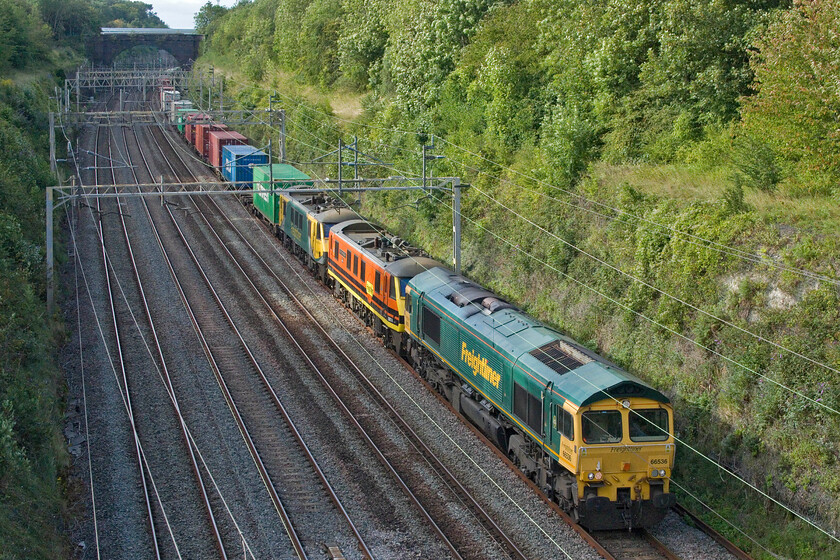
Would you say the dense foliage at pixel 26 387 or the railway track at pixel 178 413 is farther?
the railway track at pixel 178 413

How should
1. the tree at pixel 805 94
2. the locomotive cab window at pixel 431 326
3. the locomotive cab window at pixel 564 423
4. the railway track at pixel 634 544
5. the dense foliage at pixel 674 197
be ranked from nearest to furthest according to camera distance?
the railway track at pixel 634 544 < the locomotive cab window at pixel 564 423 < the dense foliage at pixel 674 197 < the tree at pixel 805 94 < the locomotive cab window at pixel 431 326

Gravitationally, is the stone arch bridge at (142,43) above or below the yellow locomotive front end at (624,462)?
above

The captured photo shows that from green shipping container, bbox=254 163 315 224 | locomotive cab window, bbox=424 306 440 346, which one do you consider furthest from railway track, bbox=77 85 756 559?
locomotive cab window, bbox=424 306 440 346

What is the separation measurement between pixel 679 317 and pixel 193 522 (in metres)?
11.9

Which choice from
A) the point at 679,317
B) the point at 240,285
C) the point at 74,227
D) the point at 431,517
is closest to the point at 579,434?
the point at 431,517

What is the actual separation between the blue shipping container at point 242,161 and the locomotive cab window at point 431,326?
77.6 feet

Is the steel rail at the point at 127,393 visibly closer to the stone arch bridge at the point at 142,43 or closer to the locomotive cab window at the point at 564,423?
the locomotive cab window at the point at 564,423

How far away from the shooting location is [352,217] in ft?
103

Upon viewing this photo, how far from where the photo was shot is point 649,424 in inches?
583

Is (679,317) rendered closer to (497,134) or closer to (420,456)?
(420,456)

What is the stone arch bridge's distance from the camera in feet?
372

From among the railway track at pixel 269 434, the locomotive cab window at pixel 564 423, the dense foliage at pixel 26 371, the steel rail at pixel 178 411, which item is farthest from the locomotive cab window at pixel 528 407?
the dense foliage at pixel 26 371

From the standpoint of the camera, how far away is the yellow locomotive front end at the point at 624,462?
14547mm

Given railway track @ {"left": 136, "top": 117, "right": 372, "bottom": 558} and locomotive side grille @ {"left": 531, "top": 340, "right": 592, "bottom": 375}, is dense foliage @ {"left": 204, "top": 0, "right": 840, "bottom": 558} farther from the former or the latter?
railway track @ {"left": 136, "top": 117, "right": 372, "bottom": 558}
